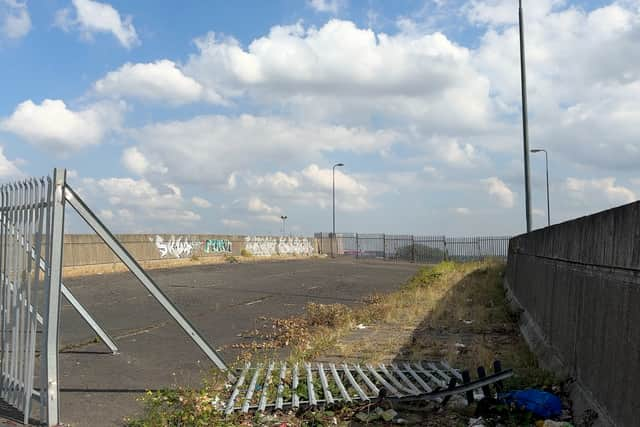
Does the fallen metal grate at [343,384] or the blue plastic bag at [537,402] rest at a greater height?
the blue plastic bag at [537,402]

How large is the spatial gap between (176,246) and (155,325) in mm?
22664

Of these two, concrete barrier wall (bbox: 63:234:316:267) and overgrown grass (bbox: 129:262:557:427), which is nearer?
overgrown grass (bbox: 129:262:557:427)

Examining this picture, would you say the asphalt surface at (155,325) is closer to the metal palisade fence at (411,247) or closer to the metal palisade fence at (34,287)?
the metal palisade fence at (34,287)

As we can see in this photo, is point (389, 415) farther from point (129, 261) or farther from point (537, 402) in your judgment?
point (129, 261)

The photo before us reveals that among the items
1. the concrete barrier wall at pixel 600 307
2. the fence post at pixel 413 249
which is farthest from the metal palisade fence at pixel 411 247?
the concrete barrier wall at pixel 600 307

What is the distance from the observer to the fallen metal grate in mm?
5637

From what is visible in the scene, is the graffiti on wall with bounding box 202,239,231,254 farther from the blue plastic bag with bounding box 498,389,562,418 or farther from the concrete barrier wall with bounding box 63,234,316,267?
the blue plastic bag with bounding box 498,389,562,418

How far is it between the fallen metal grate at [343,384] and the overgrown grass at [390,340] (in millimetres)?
140

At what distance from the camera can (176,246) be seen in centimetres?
3356

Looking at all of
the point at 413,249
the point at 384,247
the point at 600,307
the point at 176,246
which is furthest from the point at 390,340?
the point at 384,247

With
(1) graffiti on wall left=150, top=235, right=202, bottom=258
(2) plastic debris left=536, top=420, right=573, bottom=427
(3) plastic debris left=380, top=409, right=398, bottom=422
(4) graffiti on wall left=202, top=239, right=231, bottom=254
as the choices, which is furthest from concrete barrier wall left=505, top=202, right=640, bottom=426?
(4) graffiti on wall left=202, top=239, right=231, bottom=254

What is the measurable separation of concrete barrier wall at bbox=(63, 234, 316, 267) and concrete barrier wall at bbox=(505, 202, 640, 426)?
2092 centimetres

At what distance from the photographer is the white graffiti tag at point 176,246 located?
105ft

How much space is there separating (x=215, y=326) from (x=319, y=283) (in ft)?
34.2
